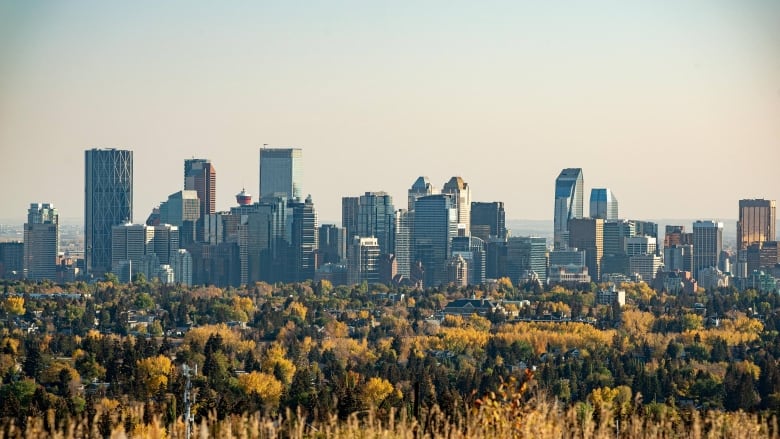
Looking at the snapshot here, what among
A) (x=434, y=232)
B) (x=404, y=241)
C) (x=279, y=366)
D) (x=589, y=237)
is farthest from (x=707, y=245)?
(x=279, y=366)

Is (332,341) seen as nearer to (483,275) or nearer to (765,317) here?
(765,317)

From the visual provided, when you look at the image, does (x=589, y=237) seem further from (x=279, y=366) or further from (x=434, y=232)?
(x=279, y=366)

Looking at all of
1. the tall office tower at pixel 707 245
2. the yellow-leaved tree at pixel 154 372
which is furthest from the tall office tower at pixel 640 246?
the yellow-leaved tree at pixel 154 372

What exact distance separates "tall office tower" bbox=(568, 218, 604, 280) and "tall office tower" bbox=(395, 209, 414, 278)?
58.5ft

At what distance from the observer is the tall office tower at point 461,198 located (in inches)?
7707

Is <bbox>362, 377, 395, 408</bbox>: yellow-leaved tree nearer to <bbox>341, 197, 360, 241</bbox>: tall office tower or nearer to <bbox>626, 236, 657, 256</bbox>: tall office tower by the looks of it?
<bbox>626, 236, 657, 256</bbox>: tall office tower

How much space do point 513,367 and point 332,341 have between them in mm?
12942

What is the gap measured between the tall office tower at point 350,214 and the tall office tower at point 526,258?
17.3 metres

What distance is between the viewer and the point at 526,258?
180m

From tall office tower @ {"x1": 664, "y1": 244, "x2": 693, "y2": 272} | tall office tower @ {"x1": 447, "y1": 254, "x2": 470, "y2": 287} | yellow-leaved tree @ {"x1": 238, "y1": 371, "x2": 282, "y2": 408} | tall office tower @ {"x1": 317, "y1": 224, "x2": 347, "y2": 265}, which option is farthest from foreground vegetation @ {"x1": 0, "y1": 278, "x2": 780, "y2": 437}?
tall office tower @ {"x1": 664, "y1": 244, "x2": 693, "y2": 272}

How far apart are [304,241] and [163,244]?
16.1 meters

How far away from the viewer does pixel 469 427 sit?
16.8 m

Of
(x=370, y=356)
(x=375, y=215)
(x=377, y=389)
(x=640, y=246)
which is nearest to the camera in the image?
(x=377, y=389)

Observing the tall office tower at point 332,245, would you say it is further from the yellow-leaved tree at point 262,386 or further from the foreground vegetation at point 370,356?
the yellow-leaved tree at point 262,386
